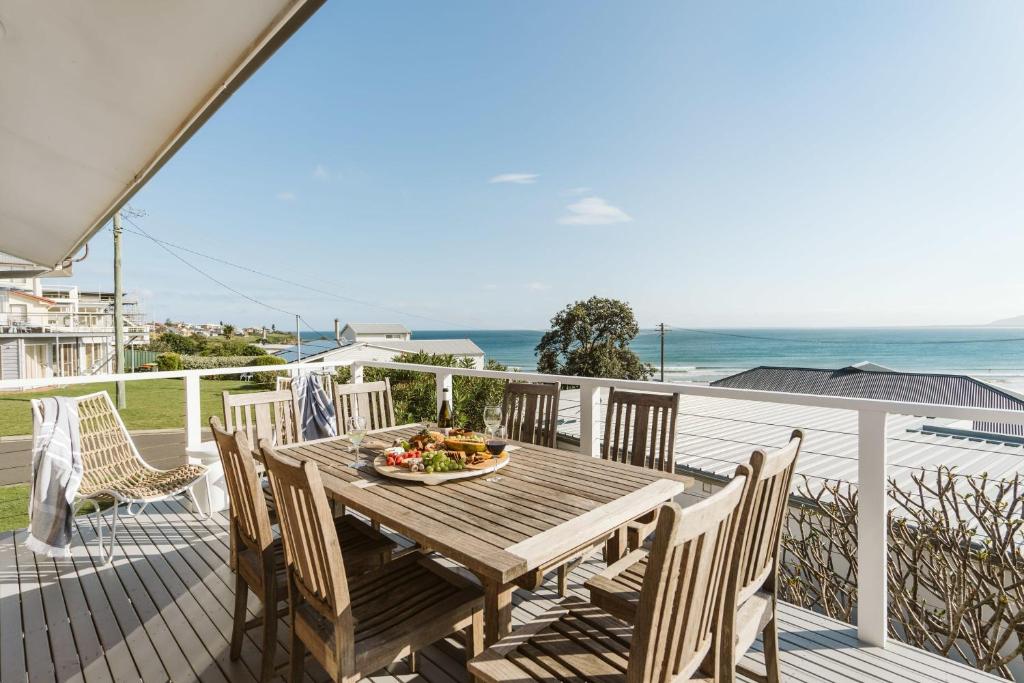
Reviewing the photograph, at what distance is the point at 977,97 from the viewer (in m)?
19.8

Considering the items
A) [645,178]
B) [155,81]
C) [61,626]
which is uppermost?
[645,178]

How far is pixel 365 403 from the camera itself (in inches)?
139

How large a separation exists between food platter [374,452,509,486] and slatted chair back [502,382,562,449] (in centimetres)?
82

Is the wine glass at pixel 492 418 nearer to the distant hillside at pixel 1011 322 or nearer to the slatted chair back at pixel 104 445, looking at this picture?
the slatted chair back at pixel 104 445

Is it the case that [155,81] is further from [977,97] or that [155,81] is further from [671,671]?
[977,97]

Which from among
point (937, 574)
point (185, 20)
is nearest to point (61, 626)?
point (185, 20)

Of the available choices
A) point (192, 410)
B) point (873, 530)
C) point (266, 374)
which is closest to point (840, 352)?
point (266, 374)

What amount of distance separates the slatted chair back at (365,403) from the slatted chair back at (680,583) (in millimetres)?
2520

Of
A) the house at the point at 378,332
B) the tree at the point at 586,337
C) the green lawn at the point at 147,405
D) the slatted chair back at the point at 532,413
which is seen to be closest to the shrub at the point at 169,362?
the green lawn at the point at 147,405

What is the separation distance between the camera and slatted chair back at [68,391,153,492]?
345 cm

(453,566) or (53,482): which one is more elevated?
(53,482)

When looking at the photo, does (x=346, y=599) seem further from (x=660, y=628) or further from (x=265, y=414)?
(x=265, y=414)

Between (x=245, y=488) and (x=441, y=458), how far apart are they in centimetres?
70

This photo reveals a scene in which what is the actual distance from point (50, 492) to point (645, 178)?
79.2 feet
